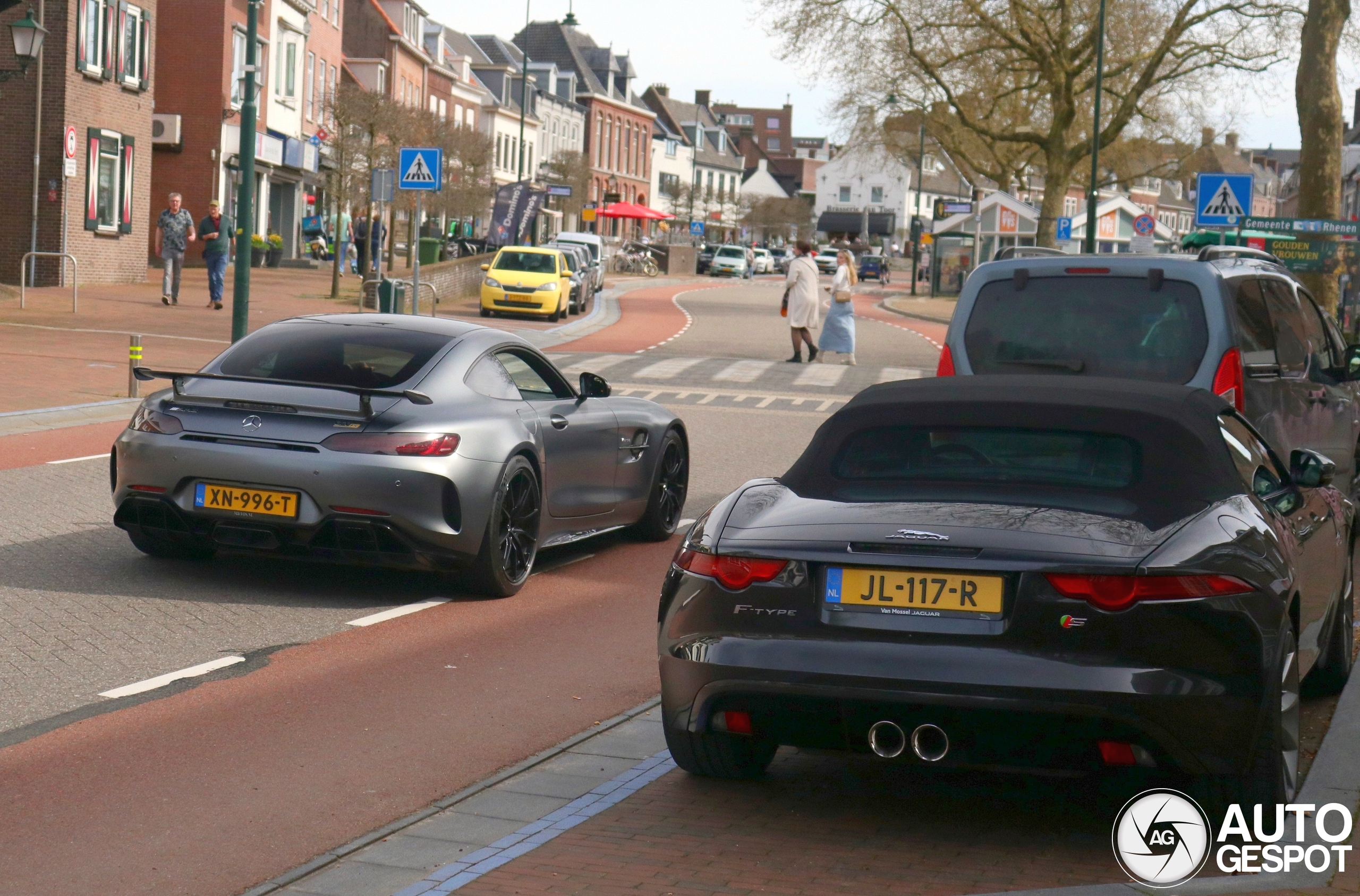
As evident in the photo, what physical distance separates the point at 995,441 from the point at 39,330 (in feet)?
70.7

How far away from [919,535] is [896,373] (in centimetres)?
2180

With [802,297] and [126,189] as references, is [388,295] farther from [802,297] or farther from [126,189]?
[126,189]

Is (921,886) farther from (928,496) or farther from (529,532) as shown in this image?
(529,532)

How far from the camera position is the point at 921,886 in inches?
173

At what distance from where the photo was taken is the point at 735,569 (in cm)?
488

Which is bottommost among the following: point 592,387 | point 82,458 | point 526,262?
point 82,458

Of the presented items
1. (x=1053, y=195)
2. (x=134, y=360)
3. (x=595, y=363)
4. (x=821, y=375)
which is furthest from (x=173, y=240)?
(x=1053, y=195)

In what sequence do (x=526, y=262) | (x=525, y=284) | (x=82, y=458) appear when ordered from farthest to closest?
(x=526, y=262) < (x=525, y=284) < (x=82, y=458)

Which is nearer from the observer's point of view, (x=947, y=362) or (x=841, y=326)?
(x=947, y=362)

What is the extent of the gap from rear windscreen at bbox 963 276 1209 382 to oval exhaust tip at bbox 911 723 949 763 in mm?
4148

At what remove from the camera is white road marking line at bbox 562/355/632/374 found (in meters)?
24.2

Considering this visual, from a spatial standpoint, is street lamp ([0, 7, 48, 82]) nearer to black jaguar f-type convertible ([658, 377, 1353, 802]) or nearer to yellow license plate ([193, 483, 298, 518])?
yellow license plate ([193, 483, 298, 518])

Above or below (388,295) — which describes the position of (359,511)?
below

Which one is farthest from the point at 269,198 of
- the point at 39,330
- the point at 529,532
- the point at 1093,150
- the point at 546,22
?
the point at 546,22
